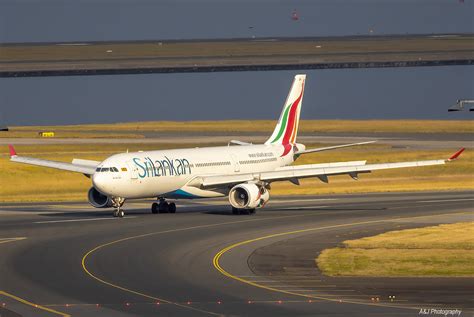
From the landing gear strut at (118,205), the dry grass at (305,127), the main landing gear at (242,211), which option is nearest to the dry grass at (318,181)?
the landing gear strut at (118,205)

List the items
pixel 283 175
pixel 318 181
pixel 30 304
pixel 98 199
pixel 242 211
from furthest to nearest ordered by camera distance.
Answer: pixel 318 181 → pixel 242 211 → pixel 283 175 → pixel 98 199 → pixel 30 304

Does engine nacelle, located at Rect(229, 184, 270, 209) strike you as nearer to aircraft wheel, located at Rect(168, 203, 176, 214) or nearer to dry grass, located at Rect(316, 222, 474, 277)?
aircraft wheel, located at Rect(168, 203, 176, 214)

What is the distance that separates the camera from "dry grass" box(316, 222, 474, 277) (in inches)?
1932

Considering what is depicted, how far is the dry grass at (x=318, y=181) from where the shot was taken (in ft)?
315

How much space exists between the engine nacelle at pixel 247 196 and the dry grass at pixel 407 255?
1330cm

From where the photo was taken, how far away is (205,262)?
52375 millimetres

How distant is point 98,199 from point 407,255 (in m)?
26.6

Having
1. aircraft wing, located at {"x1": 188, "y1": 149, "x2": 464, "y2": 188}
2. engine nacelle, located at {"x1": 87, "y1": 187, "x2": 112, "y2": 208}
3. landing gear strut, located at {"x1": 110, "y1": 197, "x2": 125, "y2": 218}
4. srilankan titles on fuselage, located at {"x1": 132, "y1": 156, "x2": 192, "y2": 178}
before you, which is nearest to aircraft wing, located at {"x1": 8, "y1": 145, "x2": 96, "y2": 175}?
engine nacelle, located at {"x1": 87, "y1": 187, "x2": 112, "y2": 208}

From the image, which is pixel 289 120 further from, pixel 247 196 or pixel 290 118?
pixel 247 196

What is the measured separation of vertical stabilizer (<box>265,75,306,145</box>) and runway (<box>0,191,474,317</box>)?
541 centimetres

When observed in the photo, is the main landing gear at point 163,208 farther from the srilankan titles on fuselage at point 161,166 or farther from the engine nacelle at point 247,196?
the engine nacelle at point 247,196

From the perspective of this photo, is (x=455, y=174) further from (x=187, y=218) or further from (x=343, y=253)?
(x=343, y=253)

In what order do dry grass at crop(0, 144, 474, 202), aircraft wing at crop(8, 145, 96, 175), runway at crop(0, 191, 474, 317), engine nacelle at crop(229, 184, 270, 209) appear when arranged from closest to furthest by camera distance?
runway at crop(0, 191, 474, 317) → engine nacelle at crop(229, 184, 270, 209) → aircraft wing at crop(8, 145, 96, 175) → dry grass at crop(0, 144, 474, 202)

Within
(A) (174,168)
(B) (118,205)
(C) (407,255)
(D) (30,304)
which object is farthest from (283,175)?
(D) (30,304)
